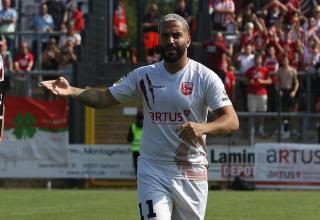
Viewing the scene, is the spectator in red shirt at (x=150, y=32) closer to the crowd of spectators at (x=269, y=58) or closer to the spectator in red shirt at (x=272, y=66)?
the crowd of spectators at (x=269, y=58)

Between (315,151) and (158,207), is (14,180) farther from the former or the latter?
(158,207)

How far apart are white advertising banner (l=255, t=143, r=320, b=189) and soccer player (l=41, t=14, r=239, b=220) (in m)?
17.1

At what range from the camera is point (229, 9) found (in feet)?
86.4

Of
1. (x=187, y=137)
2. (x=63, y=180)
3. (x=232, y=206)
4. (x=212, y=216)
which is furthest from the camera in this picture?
(x=63, y=180)

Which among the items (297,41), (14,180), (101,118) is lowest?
(14,180)

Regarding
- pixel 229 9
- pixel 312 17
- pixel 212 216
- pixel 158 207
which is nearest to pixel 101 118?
pixel 229 9

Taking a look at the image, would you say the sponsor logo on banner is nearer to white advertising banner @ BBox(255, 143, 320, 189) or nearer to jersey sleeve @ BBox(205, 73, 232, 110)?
white advertising banner @ BBox(255, 143, 320, 189)

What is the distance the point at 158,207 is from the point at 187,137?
66cm

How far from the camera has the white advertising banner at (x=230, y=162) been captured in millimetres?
25141

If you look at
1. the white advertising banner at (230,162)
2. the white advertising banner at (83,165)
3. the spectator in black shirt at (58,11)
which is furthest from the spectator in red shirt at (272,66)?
the spectator in black shirt at (58,11)

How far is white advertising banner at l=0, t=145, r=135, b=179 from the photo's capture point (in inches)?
1017

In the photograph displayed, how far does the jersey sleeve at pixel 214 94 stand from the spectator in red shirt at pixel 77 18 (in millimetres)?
20049

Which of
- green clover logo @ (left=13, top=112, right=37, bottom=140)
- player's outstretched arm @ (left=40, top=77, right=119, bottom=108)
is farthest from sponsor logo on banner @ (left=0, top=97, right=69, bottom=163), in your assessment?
player's outstretched arm @ (left=40, top=77, right=119, bottom=108)

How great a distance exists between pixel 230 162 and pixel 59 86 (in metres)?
17.5
